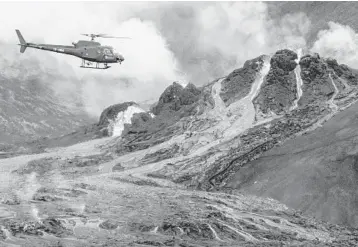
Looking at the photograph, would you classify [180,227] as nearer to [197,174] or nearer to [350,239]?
[350,239]

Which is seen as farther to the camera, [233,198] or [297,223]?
[233,198]

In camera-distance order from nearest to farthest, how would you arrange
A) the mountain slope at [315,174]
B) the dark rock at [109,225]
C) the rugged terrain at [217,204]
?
the rugged terrain at [217,204] → the dark rock at [109,225] → the mountain slope at [315,174]

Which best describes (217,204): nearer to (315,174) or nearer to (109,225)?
(315,174)

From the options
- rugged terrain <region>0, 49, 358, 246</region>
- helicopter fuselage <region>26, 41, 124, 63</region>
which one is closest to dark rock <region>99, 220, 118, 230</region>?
rugged terrain <region>0, 49, 358, 246</region>

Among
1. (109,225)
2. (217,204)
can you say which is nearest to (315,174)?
(217,204)

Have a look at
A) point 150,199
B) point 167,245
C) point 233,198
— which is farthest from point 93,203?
point 167,245

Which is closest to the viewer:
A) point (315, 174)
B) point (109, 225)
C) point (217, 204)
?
point (109, 225)

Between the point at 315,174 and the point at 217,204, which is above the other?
the point at 315,174

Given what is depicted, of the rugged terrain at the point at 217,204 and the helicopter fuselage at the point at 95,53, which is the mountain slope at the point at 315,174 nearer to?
the rugged terrain at the point at 217,204

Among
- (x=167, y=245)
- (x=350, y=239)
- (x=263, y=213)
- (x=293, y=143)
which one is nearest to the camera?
(x=167, y=245)

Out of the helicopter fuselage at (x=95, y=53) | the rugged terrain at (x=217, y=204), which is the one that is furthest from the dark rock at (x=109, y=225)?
the helicopter fuselage at (x=95, y=53)

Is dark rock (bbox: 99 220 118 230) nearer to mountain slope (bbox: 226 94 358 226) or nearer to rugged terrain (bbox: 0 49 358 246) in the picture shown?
rugged terrain (bbox: 0 49 358 246)

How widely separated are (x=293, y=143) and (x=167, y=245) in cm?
9678

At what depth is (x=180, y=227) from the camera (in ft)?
396
